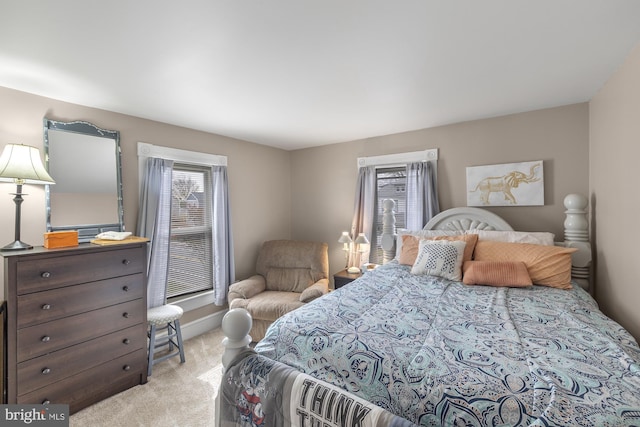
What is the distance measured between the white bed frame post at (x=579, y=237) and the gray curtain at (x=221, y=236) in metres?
3.46

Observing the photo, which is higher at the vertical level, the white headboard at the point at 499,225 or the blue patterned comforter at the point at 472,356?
the white headboard at the point at 499,225

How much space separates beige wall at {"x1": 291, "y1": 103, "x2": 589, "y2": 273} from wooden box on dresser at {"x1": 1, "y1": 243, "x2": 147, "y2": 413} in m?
2.39

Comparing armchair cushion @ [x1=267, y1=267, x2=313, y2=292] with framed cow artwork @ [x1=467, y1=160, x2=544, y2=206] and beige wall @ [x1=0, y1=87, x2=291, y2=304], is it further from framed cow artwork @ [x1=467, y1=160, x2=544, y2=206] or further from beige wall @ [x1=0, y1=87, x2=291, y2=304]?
framed cow artwork @ [x1=467, y1=160, x2=544, y2=206]

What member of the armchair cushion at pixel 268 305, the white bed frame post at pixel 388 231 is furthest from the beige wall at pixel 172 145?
the white bed frame post at pixel 388 231

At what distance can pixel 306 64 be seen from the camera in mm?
1774

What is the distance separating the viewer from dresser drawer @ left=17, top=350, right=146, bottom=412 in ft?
5.93

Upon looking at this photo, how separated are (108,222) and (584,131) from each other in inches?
177

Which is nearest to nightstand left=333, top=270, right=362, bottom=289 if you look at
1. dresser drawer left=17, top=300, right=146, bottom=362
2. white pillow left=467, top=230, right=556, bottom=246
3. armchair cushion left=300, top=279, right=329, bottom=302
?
armchair cushion left=300, top=279, right=329, bottom=302

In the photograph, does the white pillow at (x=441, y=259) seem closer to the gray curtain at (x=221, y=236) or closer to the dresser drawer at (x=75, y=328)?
the gray curtain at (x=221, y=236)

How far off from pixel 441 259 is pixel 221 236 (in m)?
2.45

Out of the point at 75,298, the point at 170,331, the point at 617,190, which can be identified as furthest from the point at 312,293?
the point at 617,190

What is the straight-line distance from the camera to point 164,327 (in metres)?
2.86

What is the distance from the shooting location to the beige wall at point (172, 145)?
2.06 metres

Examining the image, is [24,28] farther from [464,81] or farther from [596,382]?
[596,382]
